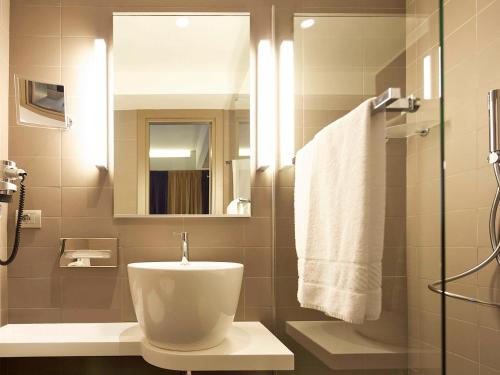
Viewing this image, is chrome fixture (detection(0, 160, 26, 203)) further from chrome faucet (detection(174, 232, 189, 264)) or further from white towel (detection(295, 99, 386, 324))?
white towel (detection(295, 99, 386, 324))

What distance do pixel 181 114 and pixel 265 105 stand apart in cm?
36

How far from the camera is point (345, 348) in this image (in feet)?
4.03

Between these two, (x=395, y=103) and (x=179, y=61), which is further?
(x=179, y=61)

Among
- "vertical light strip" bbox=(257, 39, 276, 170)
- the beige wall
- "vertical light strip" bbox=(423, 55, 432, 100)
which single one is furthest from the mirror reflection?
"vertical light strip" bbox=(423, 55, 432, 100)

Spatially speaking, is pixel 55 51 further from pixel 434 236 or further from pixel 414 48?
pixel 434 236

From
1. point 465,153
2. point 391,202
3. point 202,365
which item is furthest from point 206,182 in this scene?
point 391,202

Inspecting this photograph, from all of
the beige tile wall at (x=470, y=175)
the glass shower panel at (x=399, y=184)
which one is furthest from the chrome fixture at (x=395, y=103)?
the beige tile wall at (x=470, y=175)

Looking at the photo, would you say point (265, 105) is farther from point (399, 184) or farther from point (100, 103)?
point (399, 184)

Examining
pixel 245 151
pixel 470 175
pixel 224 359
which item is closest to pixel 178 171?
pixel 245 151

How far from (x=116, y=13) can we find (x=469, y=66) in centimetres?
142

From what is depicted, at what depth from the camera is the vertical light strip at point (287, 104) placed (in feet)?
5.94

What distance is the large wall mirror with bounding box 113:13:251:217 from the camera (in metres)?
2.06

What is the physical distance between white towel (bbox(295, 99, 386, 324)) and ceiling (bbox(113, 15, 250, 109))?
2.30 feet

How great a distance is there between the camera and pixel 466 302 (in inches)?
58.9
